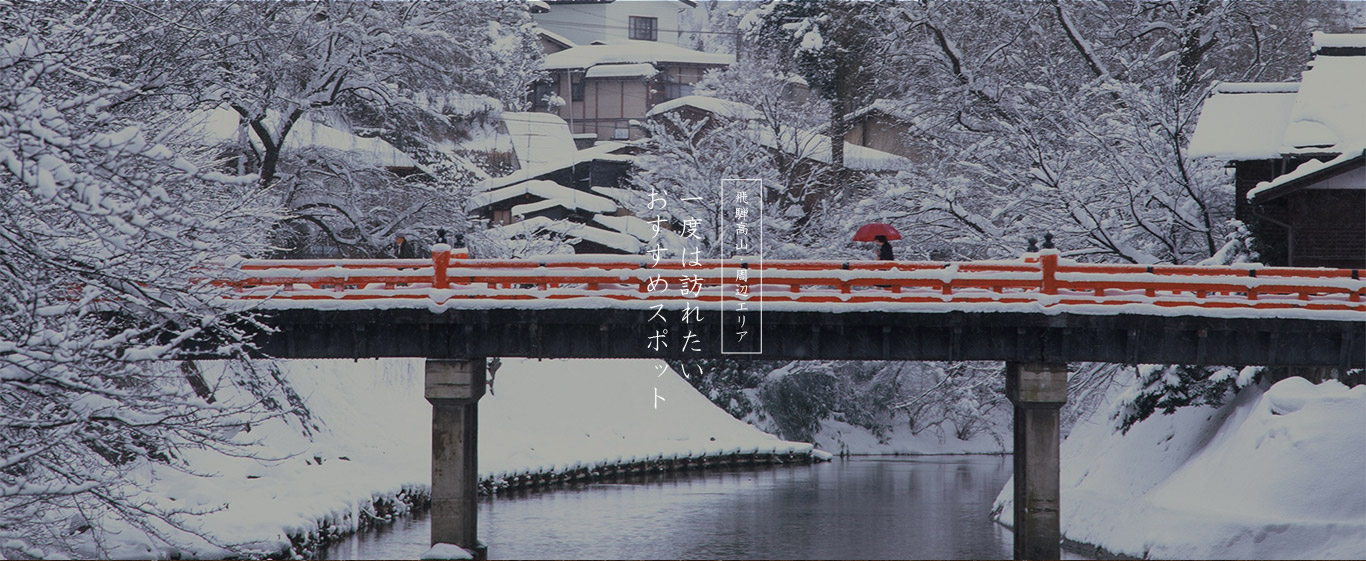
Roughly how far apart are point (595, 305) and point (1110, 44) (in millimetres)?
25305

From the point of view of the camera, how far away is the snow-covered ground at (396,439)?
80.2 feet

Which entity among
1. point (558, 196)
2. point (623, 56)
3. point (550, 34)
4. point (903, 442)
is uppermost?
point (550, 34)

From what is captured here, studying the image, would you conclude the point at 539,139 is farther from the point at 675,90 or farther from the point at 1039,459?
the point at 1039,459

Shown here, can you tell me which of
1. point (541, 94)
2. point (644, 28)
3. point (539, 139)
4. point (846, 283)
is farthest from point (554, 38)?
point (846, 283)

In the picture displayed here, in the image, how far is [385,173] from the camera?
34.3 m

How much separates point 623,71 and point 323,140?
180ft

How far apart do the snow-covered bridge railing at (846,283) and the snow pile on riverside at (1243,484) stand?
120 inches

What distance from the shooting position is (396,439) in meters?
39.5

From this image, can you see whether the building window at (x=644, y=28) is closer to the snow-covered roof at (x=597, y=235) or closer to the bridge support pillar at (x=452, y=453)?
the snow-covered roof at (x=597, y=235)

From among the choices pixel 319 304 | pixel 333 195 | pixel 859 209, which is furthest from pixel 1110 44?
pixel 319 304

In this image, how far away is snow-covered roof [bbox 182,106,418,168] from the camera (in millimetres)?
34312

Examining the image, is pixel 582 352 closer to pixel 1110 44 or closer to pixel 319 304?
pixel 319 304

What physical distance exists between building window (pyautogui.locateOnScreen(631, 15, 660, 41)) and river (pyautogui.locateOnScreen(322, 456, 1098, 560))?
6698 centimetres

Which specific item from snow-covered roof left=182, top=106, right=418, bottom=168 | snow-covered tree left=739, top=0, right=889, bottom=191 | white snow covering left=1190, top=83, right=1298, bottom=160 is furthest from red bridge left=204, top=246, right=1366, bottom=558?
snow-covered tree left=739, top=0, right=889, bottom=191
